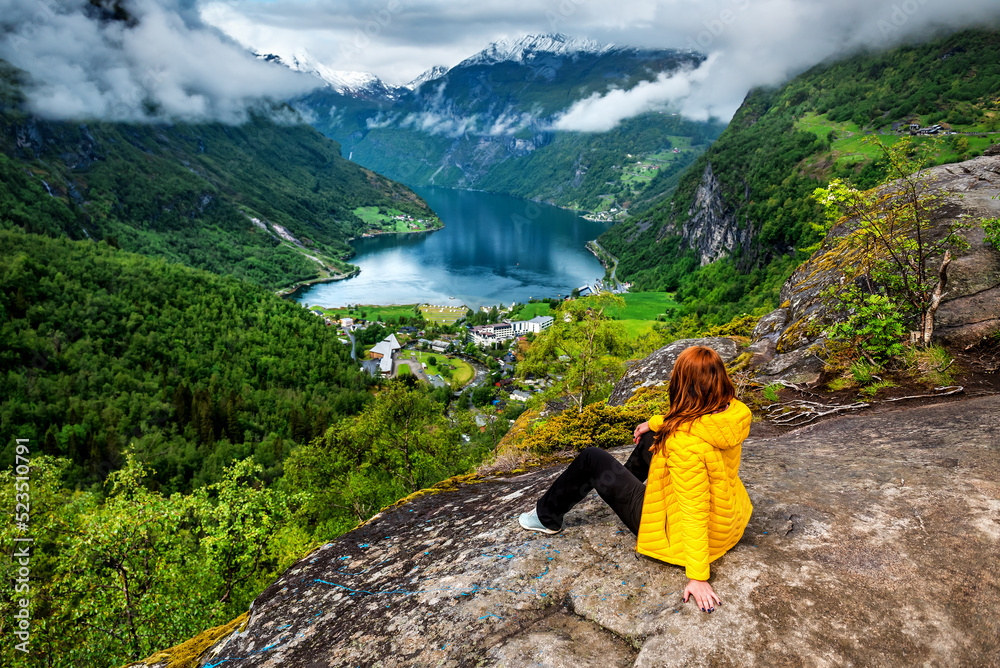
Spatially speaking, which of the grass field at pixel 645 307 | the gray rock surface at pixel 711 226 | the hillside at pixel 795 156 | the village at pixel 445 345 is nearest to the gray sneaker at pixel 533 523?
the village at pixel 445 345

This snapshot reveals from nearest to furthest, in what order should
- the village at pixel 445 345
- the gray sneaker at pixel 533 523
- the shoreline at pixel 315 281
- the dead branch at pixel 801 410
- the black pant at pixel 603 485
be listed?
1. the black pant at pixel 603 485
2. the gray sneaker at pixel 533 523
3. the dead branch at pixel 801 410
4. the village at pixel 445 345
5. the shoreline at pixel 315 281

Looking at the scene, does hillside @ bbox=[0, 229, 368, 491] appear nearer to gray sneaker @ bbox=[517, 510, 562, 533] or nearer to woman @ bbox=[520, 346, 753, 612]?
gray sneaker @ bbox=[517, 510, 562, 533]

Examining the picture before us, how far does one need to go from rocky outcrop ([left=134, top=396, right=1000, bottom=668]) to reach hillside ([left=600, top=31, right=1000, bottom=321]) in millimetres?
69839

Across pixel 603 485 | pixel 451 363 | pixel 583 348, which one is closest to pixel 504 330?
pixel 451 363

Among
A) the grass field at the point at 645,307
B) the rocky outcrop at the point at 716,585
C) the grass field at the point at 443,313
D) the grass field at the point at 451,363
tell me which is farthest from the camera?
the grass field at the point at 443,313

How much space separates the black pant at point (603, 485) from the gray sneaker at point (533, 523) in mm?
43

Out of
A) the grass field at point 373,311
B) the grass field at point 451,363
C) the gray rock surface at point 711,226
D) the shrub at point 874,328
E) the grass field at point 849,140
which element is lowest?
the grass field at point 451,363

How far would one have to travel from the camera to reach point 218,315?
85688 mm

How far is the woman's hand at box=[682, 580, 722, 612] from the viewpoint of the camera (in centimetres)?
332

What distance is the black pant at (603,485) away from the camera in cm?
420

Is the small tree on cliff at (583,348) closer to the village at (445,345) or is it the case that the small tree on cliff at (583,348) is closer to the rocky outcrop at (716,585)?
the rocky outcrop at (716,585)

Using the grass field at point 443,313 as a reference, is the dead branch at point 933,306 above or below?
above

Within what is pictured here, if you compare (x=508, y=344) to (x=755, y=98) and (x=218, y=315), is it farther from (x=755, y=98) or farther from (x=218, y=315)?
(x=755, y=98)

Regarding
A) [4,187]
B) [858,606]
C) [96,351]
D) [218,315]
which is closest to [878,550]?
[858,606]
